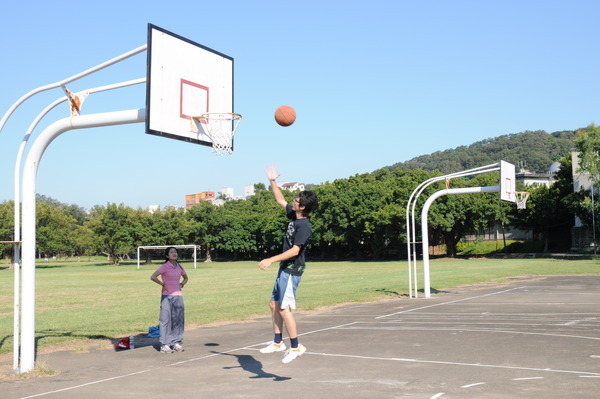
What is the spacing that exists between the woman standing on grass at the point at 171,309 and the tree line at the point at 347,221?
53766mm

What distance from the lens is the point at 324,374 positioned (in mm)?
8961

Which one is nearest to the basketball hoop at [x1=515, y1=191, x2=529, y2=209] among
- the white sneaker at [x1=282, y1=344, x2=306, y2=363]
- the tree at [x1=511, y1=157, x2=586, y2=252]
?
the white sneaker at [x1=282, y1=344, x2=306, y2=363]

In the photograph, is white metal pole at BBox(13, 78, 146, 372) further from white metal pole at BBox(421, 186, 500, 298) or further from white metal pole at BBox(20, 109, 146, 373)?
white metal pole at BBox(421, 186, 500, 298)

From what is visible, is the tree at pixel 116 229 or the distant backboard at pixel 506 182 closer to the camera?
the distant backboard at pixel 506 182

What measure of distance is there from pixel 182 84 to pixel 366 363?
5472 millimetres

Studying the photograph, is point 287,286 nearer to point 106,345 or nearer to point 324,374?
point 324,374

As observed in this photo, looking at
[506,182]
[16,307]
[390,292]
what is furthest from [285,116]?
[390,292]

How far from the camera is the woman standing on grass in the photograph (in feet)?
37.7

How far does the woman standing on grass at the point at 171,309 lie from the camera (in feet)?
37.7

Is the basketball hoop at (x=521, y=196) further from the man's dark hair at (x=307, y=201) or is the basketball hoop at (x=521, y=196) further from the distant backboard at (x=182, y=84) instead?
the man's dark hair at (x=307, y=201)

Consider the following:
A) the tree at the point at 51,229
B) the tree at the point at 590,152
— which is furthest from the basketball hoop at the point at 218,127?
the tree at the point at 51,229

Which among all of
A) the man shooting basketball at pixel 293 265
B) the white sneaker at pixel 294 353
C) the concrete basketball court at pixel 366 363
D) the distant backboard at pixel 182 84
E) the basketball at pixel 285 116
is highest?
the distant backboard at pixel 182 84

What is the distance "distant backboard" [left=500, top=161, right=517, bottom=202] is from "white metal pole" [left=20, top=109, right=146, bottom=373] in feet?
54.9

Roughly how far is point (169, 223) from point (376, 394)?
77.6 m
